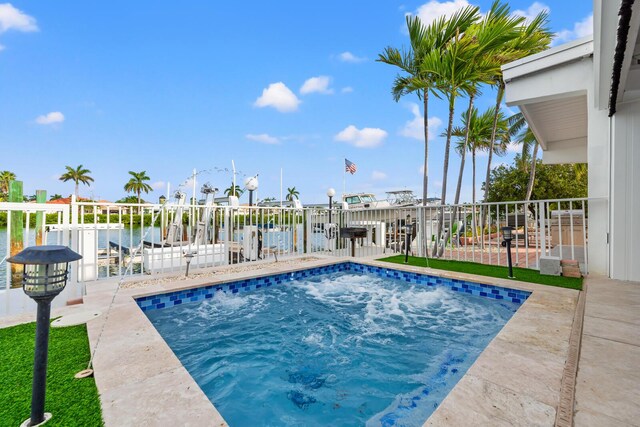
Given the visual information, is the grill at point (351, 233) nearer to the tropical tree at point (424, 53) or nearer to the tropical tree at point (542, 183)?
the tropical tree at point (424, 53)

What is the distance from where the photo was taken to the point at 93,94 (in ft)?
51.2

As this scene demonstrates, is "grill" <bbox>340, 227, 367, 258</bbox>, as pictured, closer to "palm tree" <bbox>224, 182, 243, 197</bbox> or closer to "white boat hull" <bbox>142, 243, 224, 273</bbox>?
"white boat hull" <bbox>142, 243, 224, 273</bbox>

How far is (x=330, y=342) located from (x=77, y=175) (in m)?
52.4

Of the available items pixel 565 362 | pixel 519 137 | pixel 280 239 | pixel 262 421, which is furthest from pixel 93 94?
pixel 519 137

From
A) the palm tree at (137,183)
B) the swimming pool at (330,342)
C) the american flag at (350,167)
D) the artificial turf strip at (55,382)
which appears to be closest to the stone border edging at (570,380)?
the swimming pool at (330,342)

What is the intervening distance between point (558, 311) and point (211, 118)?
18.8 m

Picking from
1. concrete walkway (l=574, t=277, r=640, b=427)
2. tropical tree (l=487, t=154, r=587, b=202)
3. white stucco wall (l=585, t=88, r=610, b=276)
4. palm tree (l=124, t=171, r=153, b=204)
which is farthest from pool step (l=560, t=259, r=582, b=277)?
palm tree (l=124, t=171, r=153, b=204)

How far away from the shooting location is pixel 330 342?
2705 millimetres

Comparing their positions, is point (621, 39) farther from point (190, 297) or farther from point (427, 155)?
point (427, 155)

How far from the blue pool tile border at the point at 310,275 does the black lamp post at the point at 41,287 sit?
221cm

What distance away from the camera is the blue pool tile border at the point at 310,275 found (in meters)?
3.44

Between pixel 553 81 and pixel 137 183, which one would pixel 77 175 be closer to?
pixel 137 183

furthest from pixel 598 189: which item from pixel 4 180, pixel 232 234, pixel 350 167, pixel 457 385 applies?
pixel 4 180

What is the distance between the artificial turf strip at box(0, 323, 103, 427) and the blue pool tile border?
48.0 inches
